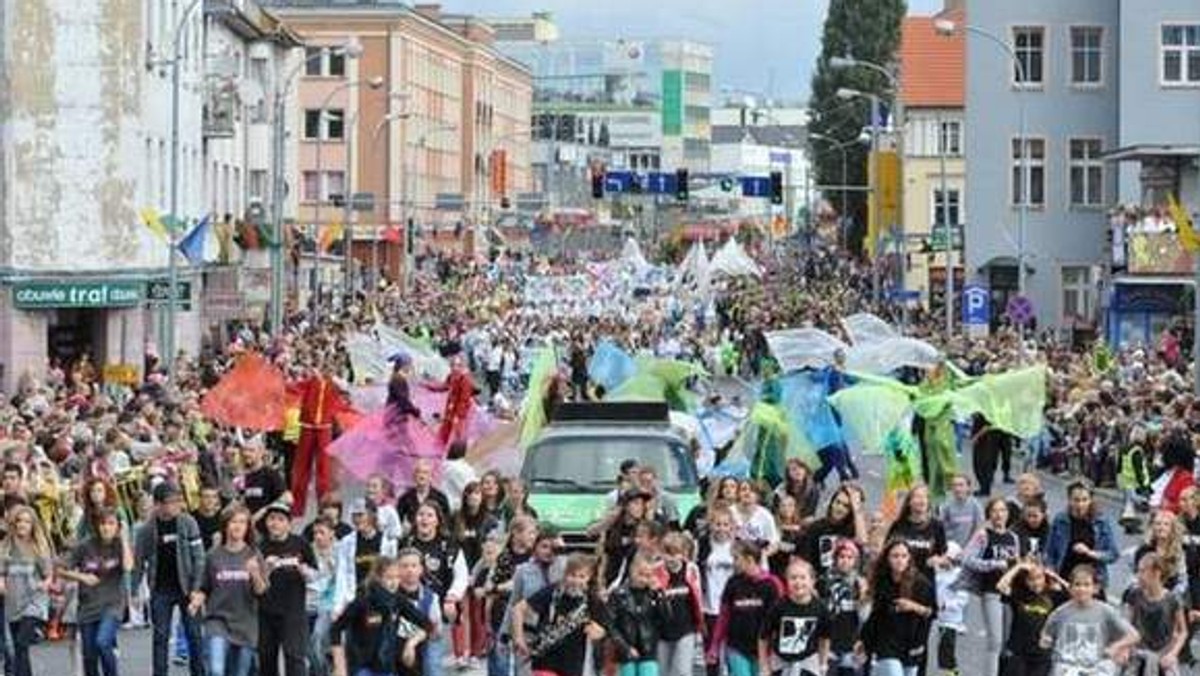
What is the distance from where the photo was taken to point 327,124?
421 ft

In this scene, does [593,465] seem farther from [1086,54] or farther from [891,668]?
[1086,54]

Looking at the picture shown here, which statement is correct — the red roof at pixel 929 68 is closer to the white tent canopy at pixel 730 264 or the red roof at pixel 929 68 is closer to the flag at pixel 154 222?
the white tent canopy at pixel 730 264

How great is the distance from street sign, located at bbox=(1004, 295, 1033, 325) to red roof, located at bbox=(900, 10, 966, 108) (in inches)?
1202

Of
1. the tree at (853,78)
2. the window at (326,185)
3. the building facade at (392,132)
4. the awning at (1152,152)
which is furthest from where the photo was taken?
the tree at (853,78)

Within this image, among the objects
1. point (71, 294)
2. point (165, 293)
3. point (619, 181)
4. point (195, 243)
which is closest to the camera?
point (165, 293)

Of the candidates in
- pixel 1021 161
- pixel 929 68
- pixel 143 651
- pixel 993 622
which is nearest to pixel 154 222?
pixel 1021 161

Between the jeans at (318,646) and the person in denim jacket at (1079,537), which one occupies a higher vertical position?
the person in denim jacket at (1079,537)

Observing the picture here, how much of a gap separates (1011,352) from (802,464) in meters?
27.4

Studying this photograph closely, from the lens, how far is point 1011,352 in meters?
51.2

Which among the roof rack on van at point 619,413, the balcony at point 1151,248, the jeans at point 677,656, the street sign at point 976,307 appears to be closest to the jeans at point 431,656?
the jeans at point 677,656

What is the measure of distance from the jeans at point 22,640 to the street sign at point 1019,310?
47878mm

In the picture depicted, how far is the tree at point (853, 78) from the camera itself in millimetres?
129750

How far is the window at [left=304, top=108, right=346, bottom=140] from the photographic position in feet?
417

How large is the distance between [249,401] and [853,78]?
96.3 metres
